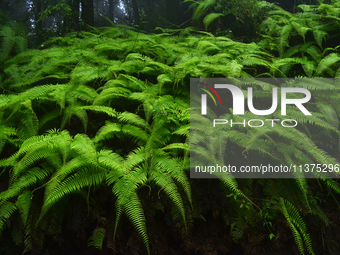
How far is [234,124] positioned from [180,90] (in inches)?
36.7

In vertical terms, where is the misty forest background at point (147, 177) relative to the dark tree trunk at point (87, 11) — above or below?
below

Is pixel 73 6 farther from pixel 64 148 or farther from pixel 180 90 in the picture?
pixel 64 148

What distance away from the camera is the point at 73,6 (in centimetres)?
633

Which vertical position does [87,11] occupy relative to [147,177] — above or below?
above

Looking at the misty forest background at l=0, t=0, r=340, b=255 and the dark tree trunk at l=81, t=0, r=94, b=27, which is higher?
the dark tree trunk at l=81, t=0, r=94, b=27

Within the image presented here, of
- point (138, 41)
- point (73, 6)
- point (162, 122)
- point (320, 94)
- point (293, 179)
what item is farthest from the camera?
point (73, 6)

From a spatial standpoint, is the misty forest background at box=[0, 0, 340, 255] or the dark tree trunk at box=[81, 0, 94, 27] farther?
the dark tree trunk at box=[81, 0, 94, 27]

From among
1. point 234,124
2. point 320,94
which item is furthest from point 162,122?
point 320,94

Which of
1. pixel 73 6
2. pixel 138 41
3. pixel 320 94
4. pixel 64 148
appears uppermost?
pixel 73 6

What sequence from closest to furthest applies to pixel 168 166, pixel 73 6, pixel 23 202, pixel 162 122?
1. pixel 23 202
2. pixel 168 166
3. pixel 162 122
4. pixel 73 6

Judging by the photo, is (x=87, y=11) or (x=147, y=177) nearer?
(x=147, y=177)

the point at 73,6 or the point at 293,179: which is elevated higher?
the point at 73,6

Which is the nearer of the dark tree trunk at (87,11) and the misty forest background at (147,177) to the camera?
the misty forest background at (147,177)

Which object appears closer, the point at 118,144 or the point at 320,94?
the point at 118,144
